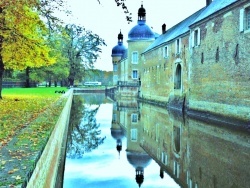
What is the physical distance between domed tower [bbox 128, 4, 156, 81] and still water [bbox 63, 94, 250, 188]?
3736cm

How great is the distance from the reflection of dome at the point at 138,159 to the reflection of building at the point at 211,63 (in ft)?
→ 19.5

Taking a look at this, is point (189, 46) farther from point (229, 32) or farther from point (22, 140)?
point (22, 140)

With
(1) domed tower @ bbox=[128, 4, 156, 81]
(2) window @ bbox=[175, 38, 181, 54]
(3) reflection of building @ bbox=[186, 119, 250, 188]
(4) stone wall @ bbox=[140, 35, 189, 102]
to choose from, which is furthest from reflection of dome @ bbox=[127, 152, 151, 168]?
(1) domed tower @ bbox=[128, 4, 156, 81]

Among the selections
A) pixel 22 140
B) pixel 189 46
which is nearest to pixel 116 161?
pixel 22 140

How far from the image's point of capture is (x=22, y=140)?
695 cm

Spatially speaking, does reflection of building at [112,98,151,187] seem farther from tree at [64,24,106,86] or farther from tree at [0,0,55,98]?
tree at [64,24,106,86]

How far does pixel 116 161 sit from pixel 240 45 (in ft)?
32.1

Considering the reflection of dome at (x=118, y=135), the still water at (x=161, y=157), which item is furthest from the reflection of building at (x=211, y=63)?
the reflection of dome at (x=118, y=135)

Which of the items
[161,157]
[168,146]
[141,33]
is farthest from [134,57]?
[161,157]

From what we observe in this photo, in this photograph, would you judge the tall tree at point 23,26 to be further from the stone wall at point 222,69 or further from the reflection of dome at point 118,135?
the stone wall at point 222,69

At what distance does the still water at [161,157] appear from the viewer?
9180 mm

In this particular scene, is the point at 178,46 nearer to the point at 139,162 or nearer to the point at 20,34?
the point at 20,34

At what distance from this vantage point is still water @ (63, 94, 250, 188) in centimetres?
918

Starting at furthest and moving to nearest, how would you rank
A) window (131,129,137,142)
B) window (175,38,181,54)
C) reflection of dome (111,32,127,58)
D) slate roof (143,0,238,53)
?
reflection of dome (111,32,127,58) → window (175,38,181,54) → slate roof (143,0,238,53) → window (131,129,137,142)
